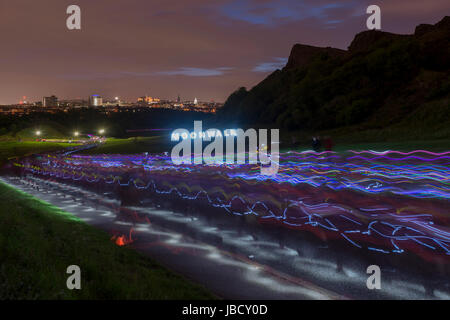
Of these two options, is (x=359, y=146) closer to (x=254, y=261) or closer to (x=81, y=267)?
(x=254, y=261)

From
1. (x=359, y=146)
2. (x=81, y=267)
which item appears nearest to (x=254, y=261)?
(x=81, y=267)

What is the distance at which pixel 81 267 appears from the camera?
7047 millimetres

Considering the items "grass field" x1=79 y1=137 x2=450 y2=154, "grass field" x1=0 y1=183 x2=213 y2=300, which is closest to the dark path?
"grass field" x1=0 y1=183 x2=213 y2=300

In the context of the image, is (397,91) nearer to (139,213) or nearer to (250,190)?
(250,190)

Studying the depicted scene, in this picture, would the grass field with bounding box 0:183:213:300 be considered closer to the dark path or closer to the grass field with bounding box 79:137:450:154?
the dark path

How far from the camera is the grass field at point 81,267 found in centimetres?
569

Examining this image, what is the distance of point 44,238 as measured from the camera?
9.02 metres

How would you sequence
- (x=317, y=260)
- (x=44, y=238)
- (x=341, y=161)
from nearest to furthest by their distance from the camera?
(x=317, y=260), (x=44, y=238), (x=341, y=161)

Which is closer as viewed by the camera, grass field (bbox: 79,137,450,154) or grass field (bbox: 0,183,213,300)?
grass field (bbox: 0,183,213,300)

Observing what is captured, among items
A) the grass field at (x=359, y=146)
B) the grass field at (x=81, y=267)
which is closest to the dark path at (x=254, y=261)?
the grass field at (x=81, y=267)

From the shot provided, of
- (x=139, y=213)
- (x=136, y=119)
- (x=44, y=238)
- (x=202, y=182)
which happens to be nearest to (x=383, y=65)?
(x=202, y=182)

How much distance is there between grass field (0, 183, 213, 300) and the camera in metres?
5.69

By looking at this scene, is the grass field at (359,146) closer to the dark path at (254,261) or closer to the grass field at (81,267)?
the dark path at (254,261)
